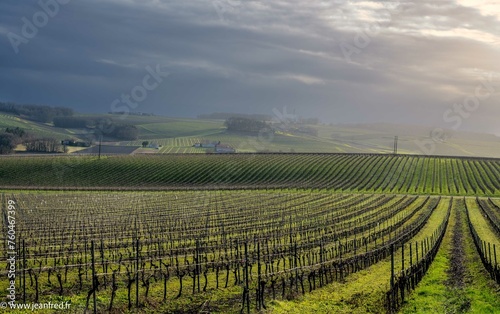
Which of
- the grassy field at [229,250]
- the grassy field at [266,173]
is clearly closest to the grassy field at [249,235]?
the grassy field at [229,250]

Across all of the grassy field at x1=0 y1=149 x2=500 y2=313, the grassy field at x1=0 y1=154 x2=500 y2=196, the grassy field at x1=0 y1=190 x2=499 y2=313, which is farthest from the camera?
the grassy field at x1=0 y1=154 x2=500 y2=196

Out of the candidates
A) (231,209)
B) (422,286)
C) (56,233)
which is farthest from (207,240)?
Result: (231,209)

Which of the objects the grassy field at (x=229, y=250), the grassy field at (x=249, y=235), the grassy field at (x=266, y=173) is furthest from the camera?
the grassy field at (x=266, y=173)

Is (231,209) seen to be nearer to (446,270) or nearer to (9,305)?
(446,270)

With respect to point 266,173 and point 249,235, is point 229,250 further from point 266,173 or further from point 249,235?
point 266,173

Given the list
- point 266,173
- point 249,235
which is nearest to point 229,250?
point 249,235

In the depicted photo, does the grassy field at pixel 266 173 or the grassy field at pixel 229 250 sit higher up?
the grassy field at pixel 266 173

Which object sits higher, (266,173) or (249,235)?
(266,173)

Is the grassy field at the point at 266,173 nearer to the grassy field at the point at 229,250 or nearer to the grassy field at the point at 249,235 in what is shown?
the grassy field at the point at 249,235

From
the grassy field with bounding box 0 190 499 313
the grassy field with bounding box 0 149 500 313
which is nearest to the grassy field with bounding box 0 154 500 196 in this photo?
the grassy field with bounding box 0 149 500 313

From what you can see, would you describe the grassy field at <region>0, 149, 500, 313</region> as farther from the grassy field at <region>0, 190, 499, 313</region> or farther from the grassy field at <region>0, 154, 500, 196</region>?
the grassy field at <region>0, 154, 500, 196</region>

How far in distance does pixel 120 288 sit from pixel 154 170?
86.2m

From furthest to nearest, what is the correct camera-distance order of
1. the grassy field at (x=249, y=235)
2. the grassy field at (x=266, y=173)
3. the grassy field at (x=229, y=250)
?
the grassy field at (x=266, y=173) → the grassy field at (x=249, y=235) → the grassy field at (x=229, y=250)

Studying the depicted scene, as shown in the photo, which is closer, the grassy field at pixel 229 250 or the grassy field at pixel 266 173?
the grassy field at pixel 229 250
